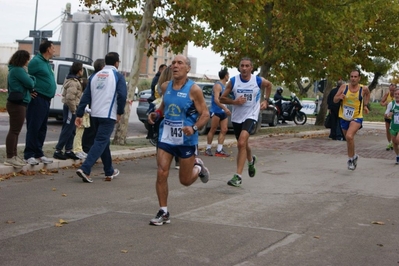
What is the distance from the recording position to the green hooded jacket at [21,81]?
38.5ft

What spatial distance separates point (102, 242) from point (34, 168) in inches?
224

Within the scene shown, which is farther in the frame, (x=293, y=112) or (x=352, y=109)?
(x=293, y=112)

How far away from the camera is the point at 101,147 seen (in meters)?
11.5

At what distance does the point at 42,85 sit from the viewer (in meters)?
12.3

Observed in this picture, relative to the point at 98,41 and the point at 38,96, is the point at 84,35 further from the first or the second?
the point at 38,96

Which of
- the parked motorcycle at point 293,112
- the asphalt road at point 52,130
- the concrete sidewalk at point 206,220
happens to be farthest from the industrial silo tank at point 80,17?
the concrete sidewalk at point 206,220

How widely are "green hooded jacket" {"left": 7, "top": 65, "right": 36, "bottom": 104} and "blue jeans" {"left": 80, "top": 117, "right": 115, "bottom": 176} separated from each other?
1.17 metres

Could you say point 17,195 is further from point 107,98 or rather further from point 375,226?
point 375,226

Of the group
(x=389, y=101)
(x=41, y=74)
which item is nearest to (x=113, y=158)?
(x=41, y=74)

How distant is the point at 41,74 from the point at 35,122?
785 mm

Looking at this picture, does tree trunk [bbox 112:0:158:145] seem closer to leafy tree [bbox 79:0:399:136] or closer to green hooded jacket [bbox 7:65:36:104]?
leafy tree [bbox 79:0:399:136]

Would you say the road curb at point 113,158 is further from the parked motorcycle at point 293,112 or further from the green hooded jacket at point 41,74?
the parked motorcycle at point 293,112

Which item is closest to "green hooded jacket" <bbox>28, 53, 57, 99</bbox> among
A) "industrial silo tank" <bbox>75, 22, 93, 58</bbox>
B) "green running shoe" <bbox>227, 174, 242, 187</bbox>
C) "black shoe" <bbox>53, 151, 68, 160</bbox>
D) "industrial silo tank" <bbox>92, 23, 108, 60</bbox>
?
"black shoe" <bbox>53, 151, 68, 160</bbox>

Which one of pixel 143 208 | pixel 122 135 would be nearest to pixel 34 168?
pixel 143 208
